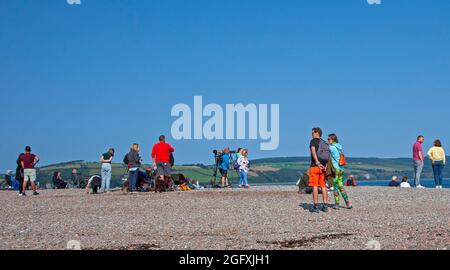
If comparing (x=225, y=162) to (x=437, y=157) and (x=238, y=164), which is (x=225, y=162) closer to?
(x=238, y=164)

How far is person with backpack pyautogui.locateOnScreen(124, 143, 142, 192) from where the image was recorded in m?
28.8

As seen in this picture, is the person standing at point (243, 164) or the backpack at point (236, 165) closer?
the person standing at point (243, 164)

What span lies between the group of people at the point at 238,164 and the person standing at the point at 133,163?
5097 millimetres

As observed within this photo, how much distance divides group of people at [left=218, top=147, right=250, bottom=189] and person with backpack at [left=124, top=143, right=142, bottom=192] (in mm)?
5056

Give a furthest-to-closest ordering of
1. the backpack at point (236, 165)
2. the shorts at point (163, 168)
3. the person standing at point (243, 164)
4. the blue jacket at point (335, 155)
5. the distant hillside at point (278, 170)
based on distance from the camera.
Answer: the distant hillside at point (278, 170) → the backpack at point (236, 165) → the person standing at point (243, 164) → the shorts at point (163, 168) → the blue jacket at point (335, 155)

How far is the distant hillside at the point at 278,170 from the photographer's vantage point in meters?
80.9

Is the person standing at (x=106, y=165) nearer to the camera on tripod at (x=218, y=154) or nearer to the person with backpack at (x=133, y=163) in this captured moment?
the person with backpack at (x=133, y=163)

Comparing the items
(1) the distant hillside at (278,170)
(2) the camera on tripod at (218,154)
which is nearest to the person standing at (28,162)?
(2) the camera on tripod at (218,154)

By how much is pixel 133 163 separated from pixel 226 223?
13059 mm

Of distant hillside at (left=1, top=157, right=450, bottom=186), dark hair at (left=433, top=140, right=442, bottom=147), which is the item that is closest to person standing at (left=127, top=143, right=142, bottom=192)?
distant hillside at (left=1, top=157, right=450, bottom=186)

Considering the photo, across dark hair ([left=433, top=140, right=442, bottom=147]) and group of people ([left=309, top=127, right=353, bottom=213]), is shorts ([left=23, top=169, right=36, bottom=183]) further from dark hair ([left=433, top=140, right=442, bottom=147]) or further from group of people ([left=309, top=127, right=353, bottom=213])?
dark hair ([left=433, top=140, right=442, bottom=147])

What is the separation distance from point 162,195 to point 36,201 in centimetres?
478

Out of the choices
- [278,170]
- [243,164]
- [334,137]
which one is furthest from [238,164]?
[278,170]

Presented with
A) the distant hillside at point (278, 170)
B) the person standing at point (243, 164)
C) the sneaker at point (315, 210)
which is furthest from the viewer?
the distant hillside at point (278, 170)
